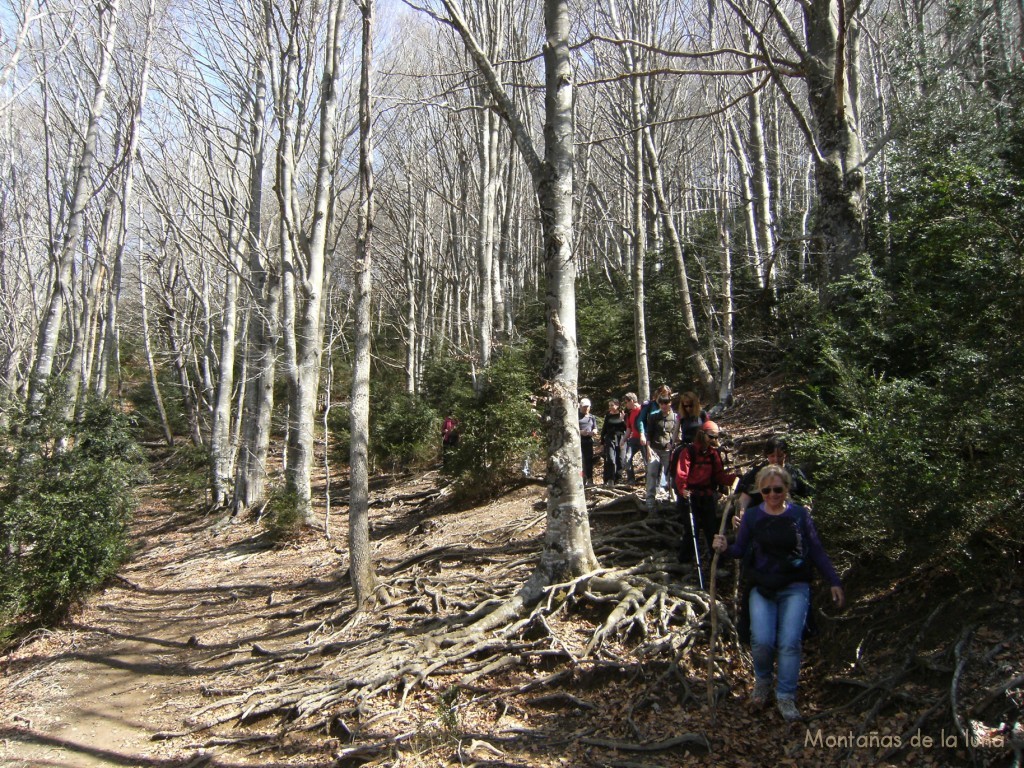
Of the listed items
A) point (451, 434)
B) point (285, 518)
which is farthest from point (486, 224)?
point (285, 518)

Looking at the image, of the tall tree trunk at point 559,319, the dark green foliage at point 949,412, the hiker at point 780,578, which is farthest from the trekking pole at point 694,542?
the hiker at point 780,578

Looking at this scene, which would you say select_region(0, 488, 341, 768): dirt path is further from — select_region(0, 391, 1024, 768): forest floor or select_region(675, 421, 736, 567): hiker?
select_region(675, 421, 736, 567): hiker

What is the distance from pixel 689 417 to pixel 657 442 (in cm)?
116

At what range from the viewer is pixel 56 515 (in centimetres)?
895

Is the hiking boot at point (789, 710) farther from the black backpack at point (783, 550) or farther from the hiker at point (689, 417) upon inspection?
the hiker at point (689, 417)

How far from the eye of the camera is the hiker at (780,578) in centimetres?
391

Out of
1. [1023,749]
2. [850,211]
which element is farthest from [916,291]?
[1023,749]

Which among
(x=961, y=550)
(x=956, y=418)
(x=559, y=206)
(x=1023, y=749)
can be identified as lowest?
(x=1023, y=749)

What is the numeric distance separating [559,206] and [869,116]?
17573mm

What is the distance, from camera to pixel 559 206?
619 cm

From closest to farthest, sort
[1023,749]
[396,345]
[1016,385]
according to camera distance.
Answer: [1023,749] → [1016,385] → [396,345]

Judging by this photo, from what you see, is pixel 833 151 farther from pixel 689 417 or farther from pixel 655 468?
pixel 655 468

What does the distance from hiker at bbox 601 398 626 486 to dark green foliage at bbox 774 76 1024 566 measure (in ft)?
12.9

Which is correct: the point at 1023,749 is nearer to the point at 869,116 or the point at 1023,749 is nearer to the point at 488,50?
the point at 488,50
